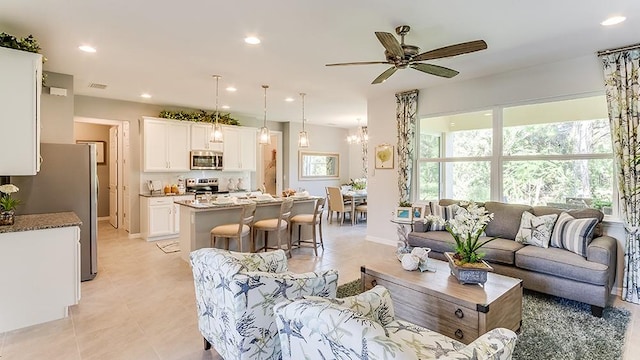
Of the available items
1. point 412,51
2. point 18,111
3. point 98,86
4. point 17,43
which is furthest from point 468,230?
point 98,86

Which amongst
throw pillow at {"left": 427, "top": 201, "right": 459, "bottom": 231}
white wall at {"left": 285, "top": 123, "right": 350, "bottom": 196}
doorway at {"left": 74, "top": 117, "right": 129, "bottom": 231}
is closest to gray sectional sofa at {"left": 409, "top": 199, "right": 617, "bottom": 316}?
throw pillow at {"left": 427, "top": 201, "right": 459, "bottom": 231}

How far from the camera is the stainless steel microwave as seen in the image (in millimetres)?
6961

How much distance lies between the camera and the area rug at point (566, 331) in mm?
2443

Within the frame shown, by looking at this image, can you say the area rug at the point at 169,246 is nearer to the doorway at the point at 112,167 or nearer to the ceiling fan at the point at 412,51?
the doorway at the point at 112,167

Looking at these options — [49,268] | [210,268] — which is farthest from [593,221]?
[49,268]

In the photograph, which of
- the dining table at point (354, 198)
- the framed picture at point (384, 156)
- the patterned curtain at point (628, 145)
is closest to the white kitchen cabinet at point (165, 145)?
the dining table at point (354, 198)

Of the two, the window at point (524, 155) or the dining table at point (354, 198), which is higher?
the window at point (524, 155)

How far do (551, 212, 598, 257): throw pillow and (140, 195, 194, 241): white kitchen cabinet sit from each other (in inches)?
242

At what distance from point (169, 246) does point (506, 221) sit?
534cm

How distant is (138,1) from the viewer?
2611mm

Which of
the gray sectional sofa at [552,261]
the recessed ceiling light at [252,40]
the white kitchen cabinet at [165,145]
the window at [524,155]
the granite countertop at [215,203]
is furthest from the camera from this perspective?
the white kitchen cabinet at [165,145]

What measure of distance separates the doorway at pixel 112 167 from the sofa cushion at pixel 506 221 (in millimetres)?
6674

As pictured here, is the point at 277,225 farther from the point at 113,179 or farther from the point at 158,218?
the point at 113,179

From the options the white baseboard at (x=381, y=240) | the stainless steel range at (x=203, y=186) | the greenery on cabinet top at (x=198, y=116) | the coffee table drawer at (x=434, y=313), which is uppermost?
the greenery on cabinet top at (x=198, y=116)
